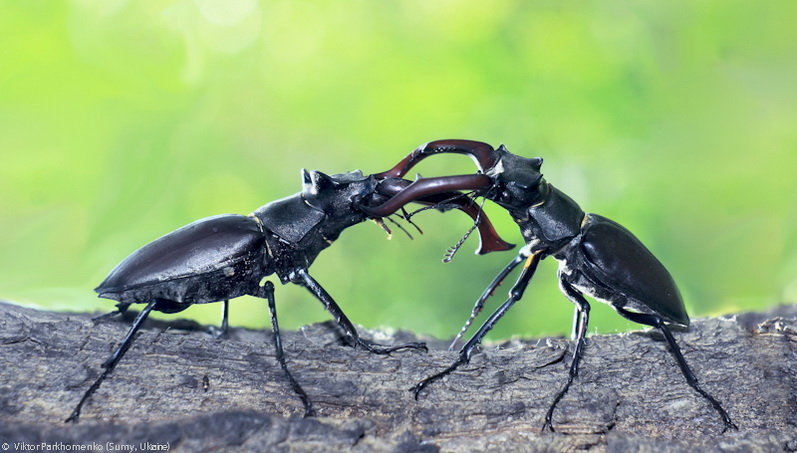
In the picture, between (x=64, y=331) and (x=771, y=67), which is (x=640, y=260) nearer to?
(x=771, y=67)

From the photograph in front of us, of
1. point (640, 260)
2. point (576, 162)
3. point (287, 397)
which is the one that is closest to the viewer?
point (287, 397)

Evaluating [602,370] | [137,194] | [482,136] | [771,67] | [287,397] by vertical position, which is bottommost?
[287,397]

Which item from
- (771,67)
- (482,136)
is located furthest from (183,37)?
(771,67)

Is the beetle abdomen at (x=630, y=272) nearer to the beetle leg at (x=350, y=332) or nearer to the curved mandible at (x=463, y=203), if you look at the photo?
the curved mandible at (x=463, y=203)

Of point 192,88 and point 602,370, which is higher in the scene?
point 192,88

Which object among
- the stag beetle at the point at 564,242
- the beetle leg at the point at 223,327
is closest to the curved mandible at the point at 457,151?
the stag beetle at the point at 564,242

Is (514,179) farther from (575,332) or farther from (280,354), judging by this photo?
(280,354)

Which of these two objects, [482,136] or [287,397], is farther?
[482,136]
